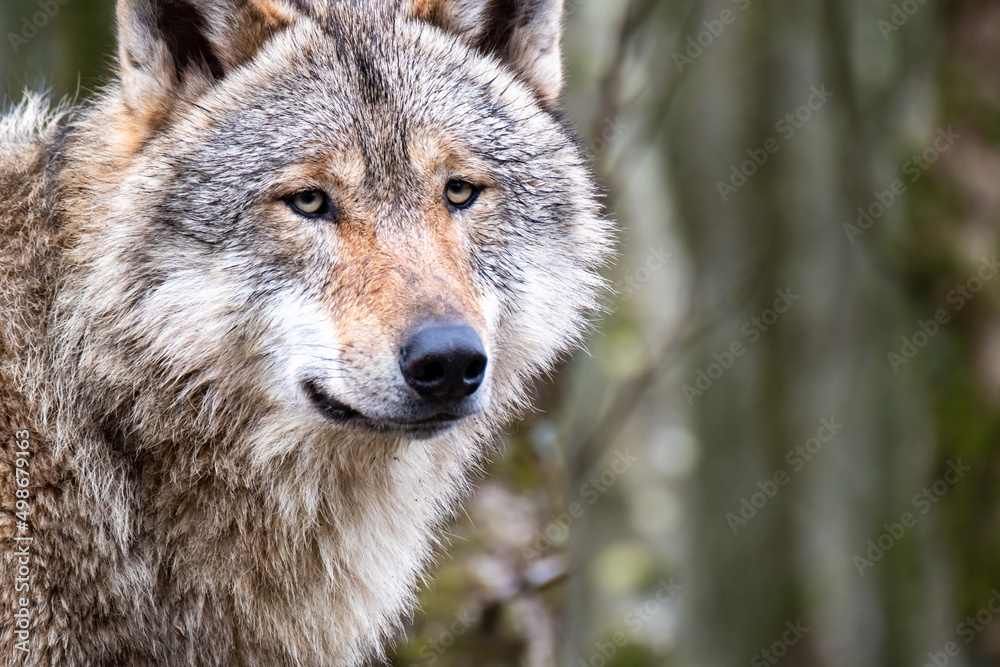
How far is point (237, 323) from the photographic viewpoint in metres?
3.11

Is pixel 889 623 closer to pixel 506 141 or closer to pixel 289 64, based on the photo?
pixel 506 141

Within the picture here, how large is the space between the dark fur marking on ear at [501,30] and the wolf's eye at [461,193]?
81 cm

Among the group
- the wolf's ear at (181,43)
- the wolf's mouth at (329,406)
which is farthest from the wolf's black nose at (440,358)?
the wolf's ear at (181,43)

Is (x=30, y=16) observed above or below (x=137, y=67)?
below

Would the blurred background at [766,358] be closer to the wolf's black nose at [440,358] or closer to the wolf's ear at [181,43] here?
the wolf's ear at [181,43]

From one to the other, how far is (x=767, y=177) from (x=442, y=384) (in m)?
3.87

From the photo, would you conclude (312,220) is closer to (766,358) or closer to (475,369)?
(475,369)

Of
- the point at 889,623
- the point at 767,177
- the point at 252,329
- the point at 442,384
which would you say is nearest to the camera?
the point at 442,384

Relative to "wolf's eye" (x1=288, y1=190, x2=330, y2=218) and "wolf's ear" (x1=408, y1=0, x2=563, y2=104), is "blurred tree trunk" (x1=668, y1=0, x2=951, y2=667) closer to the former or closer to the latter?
"wolf's ear" (x1=408, y1=0, x2=563, y2=104)

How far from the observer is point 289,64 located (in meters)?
3.32

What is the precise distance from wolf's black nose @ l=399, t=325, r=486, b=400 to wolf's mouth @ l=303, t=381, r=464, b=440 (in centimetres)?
15

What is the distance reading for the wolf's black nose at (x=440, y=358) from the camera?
280 centimetres

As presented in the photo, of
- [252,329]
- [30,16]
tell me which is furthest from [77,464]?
[30,16]

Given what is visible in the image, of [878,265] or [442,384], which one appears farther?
[878,265]
